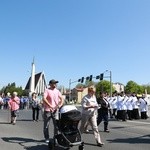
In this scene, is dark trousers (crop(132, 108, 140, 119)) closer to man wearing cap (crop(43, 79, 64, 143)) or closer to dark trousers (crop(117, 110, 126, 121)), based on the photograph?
dark trousers (crop(117, 110, 126, 121))

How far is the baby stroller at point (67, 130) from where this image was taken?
9.80m

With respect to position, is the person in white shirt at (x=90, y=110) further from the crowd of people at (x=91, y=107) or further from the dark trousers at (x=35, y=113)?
the dark trousers at (x=35, y=113)

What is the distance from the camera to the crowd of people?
36.6 ft

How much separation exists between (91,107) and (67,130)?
5.77 feet

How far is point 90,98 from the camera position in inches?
462

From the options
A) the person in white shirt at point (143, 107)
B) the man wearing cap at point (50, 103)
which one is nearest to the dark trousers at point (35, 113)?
the person in white shirt at point (143, 107)

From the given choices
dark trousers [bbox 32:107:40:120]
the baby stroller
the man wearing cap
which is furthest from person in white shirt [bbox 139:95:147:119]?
the baby stroller

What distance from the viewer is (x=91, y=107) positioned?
452 inches

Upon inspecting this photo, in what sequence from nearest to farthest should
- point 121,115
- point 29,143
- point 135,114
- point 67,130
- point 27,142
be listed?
point 67,130 → point 29,143 → point 27,142 → point 121,115 → point 135,114

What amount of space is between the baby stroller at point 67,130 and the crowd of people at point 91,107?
18.2 inches

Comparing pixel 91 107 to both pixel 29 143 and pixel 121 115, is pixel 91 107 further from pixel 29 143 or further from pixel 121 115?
pixel 121 115

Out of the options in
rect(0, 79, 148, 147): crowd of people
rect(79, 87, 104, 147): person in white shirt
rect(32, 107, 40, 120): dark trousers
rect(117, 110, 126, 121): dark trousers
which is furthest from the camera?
rect(117, 110, 126, 121): dark trousers

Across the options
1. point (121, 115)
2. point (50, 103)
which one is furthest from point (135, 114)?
point (50, 103)

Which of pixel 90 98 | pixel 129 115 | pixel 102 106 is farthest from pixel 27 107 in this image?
pixel 90 98
